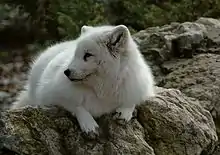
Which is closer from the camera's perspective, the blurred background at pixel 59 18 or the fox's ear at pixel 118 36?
the fox's ear at pixel 118 36

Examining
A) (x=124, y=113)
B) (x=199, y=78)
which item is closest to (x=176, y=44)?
(x=199, y=78)

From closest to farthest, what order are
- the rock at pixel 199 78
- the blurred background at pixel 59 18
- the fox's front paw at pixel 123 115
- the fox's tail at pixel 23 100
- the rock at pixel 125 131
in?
1. the rock at pixel 125 131
2. the fox's front paw at pixel 123 115
3. the fox's tail at pixel 23 100
4. the rock at pixel 199 78
5. the blurred background at pixel 59 18

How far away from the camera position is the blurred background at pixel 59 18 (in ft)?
27.4

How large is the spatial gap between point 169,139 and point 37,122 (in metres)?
1.23

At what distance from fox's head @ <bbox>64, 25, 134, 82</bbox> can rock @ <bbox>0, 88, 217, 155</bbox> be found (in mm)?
423

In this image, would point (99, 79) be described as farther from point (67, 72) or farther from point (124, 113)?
point (124, 113)

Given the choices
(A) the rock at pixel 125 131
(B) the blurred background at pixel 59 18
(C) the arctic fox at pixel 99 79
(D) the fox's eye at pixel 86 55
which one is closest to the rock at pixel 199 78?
(A) the rock at pixel 125 131

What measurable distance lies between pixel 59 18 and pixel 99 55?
12.9ft

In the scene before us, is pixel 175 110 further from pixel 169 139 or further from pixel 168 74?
pixel 168 74

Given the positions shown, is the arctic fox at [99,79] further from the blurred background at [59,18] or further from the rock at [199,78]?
the blurred background at [59,18]

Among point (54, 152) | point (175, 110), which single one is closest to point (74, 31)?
point (175, 110)

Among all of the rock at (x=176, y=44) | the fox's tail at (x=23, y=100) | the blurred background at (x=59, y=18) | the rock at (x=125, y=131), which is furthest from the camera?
the blurred background at (x=59, y=18)

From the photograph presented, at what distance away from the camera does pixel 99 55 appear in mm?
4316

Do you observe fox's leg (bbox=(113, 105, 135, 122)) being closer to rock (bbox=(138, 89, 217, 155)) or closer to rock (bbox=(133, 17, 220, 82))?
rock (bbox=(138, 89, 217, 155))
